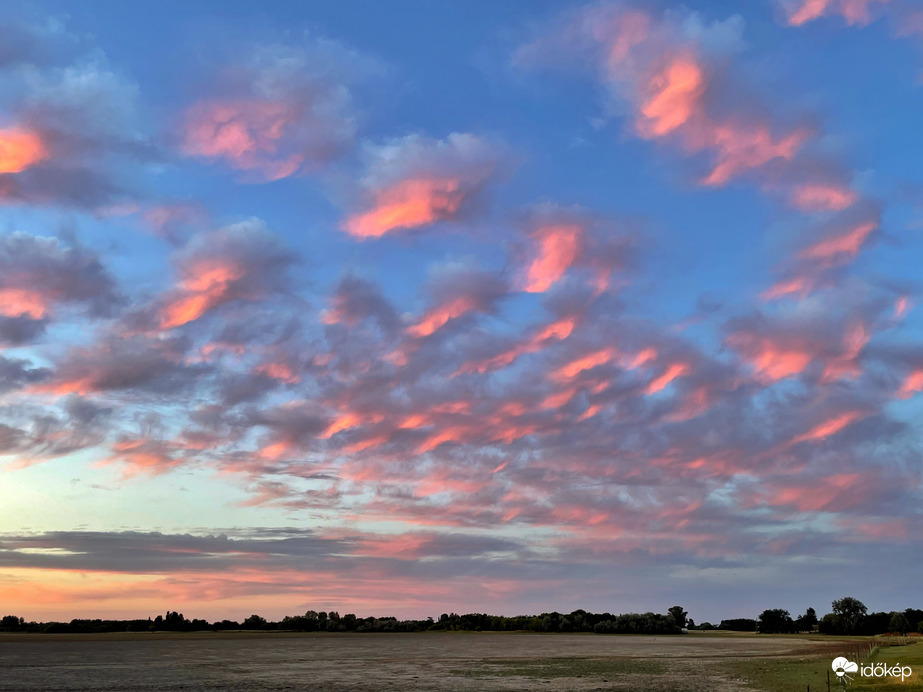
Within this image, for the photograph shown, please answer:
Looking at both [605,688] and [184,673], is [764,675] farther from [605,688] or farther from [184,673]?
[184,673]

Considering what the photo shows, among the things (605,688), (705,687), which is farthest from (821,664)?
(605,688)

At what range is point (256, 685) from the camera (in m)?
77.4

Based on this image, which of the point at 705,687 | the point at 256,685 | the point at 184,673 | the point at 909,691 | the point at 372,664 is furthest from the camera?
the point at 372,664

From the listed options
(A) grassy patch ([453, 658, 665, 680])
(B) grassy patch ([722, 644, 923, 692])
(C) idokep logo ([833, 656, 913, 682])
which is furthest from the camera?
(A) grassy patch ([453, 658, 665, 680])

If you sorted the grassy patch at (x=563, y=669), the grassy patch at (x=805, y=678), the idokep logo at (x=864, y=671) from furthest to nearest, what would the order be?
the grassy patch at (x=563, y=669) → the idokep logo at (x=864, y=671) → the grassy patch at (x=805, y=678)

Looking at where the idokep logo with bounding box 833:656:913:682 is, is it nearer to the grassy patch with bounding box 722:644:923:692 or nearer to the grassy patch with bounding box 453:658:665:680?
the grassy patch with bounding box 722:644:923:692

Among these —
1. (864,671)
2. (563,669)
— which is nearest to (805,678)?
(864,671)

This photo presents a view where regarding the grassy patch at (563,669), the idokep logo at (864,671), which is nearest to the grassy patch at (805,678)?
the idokep logo at (864,671)

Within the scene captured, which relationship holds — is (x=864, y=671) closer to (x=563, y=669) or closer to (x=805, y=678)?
(x=805, y=678)

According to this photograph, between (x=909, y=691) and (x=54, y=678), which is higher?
(x=909, y=691)

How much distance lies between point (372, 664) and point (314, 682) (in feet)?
116

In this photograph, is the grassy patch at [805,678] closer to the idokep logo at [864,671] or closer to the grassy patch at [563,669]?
the idokep logo at [864,671]

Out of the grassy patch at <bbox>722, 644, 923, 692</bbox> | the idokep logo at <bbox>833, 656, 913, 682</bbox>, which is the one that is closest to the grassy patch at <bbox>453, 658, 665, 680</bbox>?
the grassy patch at <bbox>722, 644, 923, 692</bbox>

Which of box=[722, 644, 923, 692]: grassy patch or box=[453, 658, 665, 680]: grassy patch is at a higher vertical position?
box=[722, 644, 923, 692]: grassy patch
